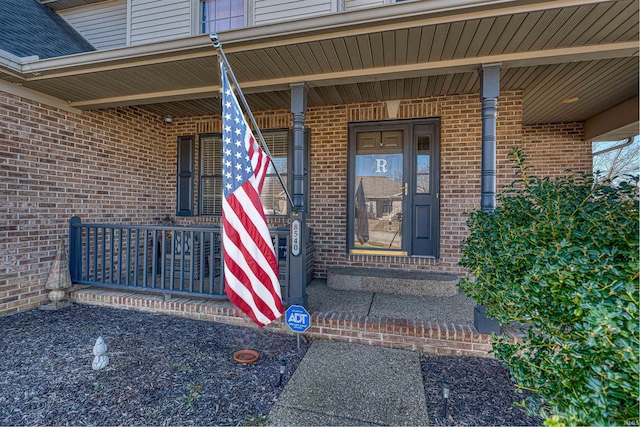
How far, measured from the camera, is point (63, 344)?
276 centimetres

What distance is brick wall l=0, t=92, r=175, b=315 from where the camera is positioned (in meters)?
3.37

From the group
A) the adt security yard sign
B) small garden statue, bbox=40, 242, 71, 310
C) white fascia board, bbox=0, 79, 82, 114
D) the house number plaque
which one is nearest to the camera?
the adt security yard sign

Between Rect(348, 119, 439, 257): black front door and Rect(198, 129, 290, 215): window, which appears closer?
Rect(348, 119, 439, 257): black front door

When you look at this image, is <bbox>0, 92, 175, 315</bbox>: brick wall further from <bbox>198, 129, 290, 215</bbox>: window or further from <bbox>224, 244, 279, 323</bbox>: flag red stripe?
<bbox>224, 244, 279, 323</bbox>: flag red stripe

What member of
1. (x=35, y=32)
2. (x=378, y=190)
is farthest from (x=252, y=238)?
(x=35, y=32)

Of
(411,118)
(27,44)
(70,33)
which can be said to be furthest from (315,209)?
(70,33)

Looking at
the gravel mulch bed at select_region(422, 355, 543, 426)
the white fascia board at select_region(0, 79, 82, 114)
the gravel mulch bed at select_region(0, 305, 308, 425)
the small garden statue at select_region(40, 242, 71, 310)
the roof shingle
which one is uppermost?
the roof shingle

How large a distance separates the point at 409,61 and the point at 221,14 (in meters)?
2.99

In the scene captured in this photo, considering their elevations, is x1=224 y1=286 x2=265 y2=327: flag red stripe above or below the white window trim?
below

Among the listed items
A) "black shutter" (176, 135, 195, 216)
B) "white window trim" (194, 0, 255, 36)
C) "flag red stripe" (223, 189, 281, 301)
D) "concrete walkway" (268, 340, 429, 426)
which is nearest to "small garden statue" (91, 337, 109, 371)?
"flag red stripe" (223, 189, 281, 301)

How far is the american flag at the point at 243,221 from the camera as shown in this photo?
2.30 m

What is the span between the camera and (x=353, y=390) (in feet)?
6.88

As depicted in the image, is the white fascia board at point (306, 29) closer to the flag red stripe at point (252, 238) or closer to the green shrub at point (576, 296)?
the green shrub at point (576, 296)

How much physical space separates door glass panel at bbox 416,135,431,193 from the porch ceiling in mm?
648
